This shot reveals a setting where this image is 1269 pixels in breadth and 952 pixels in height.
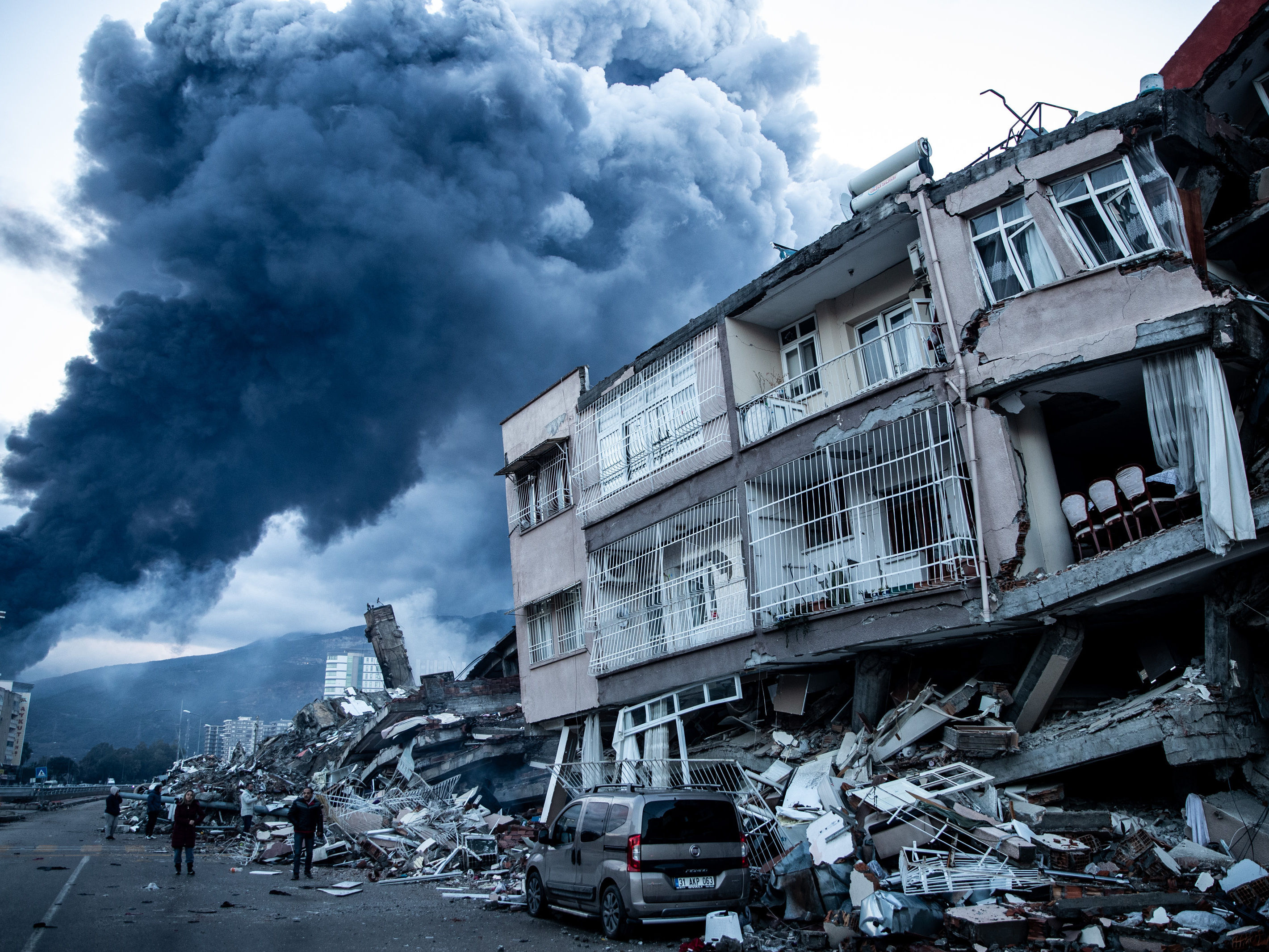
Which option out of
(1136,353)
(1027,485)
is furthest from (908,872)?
(1136,353)

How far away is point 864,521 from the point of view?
13.4 metres

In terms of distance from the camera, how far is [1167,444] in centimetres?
996

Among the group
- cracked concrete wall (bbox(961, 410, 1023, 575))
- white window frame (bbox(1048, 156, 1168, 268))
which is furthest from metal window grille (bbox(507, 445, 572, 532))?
white window frame (bbox(1048, 156, 1168, 268))

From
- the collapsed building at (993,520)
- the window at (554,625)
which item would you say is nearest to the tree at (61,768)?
the window at (554,625)

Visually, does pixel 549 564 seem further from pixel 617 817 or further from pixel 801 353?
pixel 617 817

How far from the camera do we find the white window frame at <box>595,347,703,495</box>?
1616cm

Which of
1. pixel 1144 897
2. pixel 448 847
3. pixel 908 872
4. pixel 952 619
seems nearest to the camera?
pixel 1144 897

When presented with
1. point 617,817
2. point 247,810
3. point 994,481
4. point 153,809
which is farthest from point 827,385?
point 153,809

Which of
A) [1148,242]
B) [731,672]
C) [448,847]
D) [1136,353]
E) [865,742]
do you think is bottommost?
[448,847]

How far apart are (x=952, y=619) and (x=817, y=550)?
3359 millimetres

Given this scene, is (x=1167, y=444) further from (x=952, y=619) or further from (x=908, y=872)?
(x=908, y=872)

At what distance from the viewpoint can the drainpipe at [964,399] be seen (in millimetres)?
10500

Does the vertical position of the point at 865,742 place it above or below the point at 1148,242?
below

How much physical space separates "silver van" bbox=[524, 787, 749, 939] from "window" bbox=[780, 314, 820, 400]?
26.6 ft
